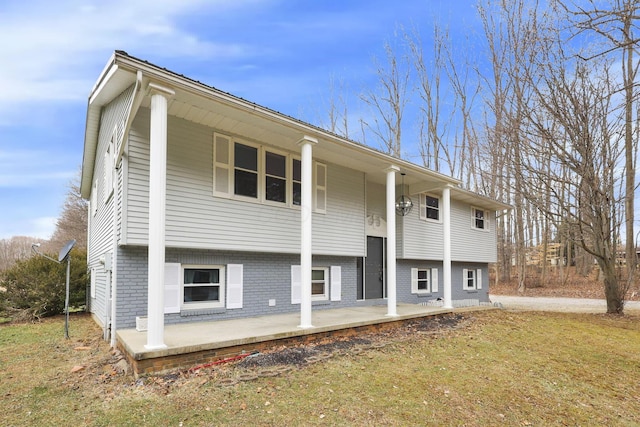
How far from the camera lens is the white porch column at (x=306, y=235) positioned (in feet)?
23.3

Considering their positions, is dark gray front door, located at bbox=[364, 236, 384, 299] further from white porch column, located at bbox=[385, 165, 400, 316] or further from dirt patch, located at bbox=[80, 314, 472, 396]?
dirt patch, located at bbox=[80, 314, 472, 396]

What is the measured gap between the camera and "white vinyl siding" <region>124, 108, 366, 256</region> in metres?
6.79

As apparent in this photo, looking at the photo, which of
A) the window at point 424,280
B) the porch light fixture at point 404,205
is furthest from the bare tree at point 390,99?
the porch light fixture at point 404,205

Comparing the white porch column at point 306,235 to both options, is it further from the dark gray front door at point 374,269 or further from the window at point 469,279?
the window at point 469,279

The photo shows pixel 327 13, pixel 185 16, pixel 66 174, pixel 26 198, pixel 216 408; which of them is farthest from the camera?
pixel 66 174

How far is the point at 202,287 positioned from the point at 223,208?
170cm

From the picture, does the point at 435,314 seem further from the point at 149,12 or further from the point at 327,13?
the point at 149,12

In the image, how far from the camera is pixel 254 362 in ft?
18.2

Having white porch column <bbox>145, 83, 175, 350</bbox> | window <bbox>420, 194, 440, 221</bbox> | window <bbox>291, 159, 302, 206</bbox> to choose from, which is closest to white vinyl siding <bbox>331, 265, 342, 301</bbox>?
window <bbox>291, 159, 302, 206</bbox>

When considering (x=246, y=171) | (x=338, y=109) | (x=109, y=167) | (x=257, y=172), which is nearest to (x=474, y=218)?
(x=257, y=172)

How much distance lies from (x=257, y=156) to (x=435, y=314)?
6.13 m

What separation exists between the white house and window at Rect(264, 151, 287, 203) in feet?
0.08

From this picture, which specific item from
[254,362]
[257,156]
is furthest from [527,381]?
[257,156]

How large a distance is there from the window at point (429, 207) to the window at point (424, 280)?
189 centimetres
